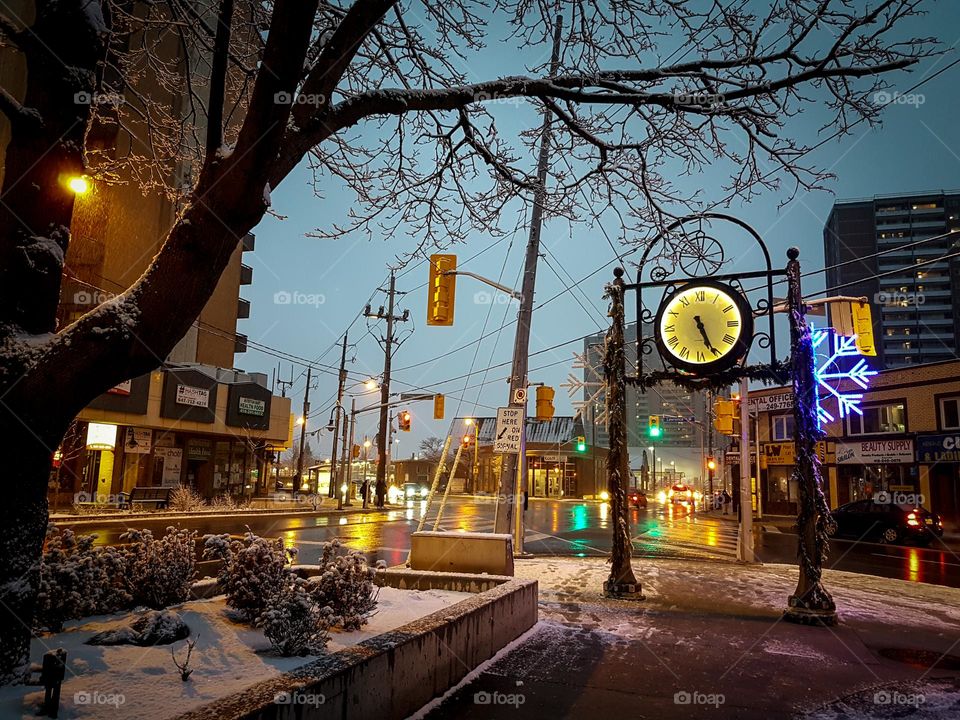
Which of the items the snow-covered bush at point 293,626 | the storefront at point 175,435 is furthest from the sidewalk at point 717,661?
the storefront at point 175,435

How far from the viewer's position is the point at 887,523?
77.7 feet

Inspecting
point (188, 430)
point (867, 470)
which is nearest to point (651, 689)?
point (188, 430)

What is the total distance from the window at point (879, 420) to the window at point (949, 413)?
199 centimetres

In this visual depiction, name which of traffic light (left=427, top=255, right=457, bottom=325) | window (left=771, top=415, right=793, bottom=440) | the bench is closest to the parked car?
traffic light (left=427, top=255, right=457, bottom=325)

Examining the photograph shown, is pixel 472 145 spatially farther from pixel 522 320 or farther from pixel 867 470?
pixel 867 470

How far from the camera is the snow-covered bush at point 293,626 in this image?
15.6ft

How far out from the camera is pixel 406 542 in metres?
18.4

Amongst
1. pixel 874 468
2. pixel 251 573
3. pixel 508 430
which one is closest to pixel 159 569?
pixel 251 573

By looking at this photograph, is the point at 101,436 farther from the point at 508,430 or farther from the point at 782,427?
the point at 782,427

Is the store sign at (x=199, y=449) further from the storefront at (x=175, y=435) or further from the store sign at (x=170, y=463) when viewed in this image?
the store sign at (x=170, y=463)

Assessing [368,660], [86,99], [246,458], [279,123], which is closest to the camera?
[368,660]

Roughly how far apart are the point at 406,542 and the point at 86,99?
15330 millimetres

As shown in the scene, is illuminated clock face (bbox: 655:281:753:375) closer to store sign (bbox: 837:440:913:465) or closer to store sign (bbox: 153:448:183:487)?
store sign (bbox: 153:448:183:487)

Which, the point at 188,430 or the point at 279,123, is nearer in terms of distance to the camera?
the point at 279,123
